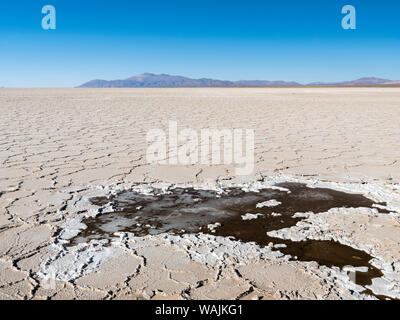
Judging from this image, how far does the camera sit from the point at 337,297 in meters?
1.42

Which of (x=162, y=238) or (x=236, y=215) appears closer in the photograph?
(x=162, y=238)

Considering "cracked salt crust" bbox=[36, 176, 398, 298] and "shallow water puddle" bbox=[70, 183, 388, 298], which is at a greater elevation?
"shallow water puddle" bbox=[70, 183, 388, 298]

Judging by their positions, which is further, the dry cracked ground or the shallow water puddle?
the shallow water puddle

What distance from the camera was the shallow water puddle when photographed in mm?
1805

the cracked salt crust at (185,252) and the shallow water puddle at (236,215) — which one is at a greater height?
the shallow water puddle at (236,215)

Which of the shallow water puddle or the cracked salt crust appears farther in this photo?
the shallow water puddle

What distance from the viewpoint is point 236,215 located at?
227 cm

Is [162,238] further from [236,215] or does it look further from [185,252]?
[236,215]

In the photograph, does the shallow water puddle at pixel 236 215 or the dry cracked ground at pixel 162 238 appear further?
the shallow water puddle at pixel 236 215

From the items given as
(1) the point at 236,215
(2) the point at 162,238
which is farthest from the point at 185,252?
(1) the point at 236,215

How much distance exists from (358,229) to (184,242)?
1006 millimetres

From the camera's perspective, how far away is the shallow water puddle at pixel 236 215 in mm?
1805
